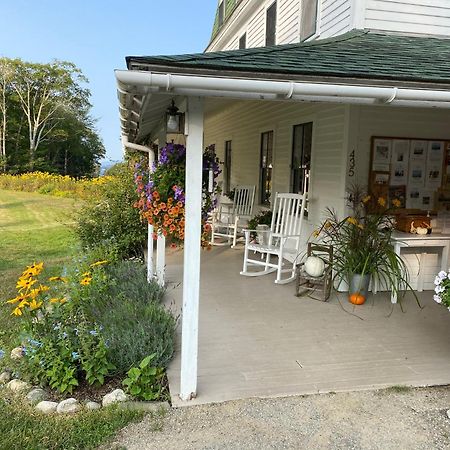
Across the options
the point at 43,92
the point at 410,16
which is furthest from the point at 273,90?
the point at 43,92

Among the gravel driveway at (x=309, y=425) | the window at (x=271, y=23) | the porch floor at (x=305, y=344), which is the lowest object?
the gravel driveway at (x=309, y=425)

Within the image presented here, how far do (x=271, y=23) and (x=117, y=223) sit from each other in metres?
4.86

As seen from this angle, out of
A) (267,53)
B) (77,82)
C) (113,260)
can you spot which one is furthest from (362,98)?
(77,82)

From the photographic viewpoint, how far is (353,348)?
147 inches

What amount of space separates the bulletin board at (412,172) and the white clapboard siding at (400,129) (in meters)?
0.07

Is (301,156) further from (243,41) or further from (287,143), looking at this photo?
(243,41)

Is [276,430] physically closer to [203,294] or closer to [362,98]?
[362,98]

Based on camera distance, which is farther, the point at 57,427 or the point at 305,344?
the point at 305,344

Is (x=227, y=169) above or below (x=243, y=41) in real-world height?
below

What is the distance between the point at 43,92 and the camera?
33.5m

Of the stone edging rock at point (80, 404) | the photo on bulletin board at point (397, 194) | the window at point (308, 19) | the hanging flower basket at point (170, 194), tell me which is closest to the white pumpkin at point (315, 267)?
the photo on bulletin board at point (397, 194)

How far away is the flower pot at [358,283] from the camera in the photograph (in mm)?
4922

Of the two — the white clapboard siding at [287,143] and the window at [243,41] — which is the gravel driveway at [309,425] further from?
the window at [243,41]

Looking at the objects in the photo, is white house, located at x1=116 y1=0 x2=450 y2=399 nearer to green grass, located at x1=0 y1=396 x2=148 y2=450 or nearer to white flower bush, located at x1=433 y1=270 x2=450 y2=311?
green grass, located at x1=0 y1=396 x2=148 y2=450
